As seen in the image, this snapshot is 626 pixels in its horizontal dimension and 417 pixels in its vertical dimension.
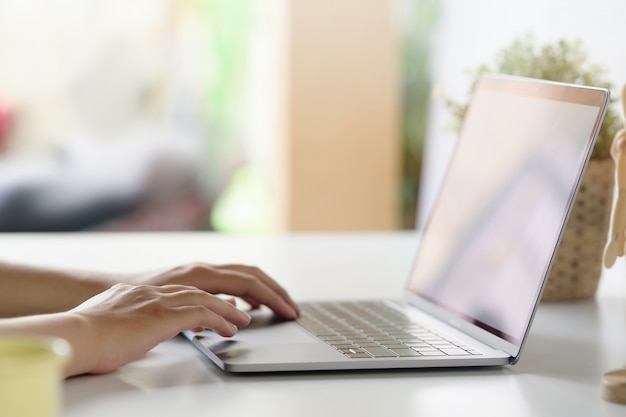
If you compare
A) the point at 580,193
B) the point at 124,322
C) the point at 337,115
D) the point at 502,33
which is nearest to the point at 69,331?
the point at 124,322

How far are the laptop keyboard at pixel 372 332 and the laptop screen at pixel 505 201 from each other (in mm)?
54

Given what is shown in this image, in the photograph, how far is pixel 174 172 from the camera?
5.89m

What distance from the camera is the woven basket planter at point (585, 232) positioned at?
4.02 ft

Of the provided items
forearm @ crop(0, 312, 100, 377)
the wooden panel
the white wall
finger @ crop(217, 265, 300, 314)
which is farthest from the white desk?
the wooden panel

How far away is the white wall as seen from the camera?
1.39 metres

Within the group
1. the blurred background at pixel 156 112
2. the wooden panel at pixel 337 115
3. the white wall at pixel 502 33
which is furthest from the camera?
the blurred background at pixel 156 112

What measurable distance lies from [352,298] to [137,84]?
4.66m

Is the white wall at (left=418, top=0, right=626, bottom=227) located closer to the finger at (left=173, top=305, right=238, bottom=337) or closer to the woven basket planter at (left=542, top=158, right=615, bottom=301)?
the woven basket planter at (left=542, top=158, right=615, bottom=301)

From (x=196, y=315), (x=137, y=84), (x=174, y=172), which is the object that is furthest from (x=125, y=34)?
(x=196, y=315)

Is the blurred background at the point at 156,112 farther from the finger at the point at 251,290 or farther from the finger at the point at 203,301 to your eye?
the finger at the point at 203,301

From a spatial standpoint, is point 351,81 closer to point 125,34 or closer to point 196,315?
point 125,34

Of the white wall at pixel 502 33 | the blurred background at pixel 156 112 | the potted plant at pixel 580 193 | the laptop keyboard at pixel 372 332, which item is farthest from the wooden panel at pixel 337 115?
the laptop keyboard at pixel 372 332

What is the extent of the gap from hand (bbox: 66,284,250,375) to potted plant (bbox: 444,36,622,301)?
51cm

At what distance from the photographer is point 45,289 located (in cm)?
111
